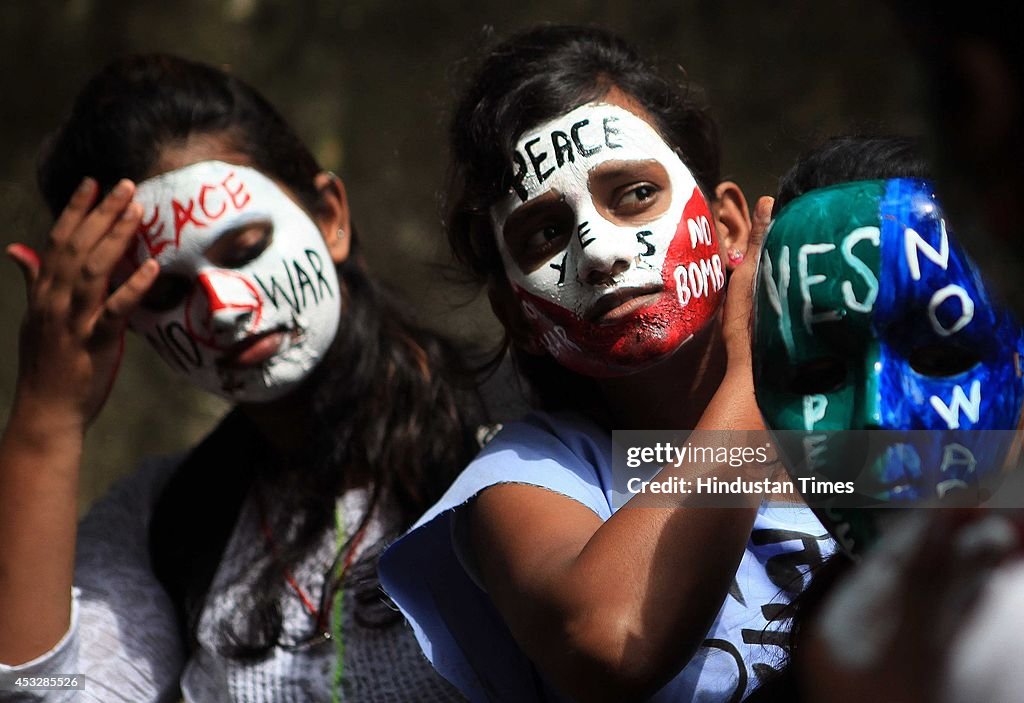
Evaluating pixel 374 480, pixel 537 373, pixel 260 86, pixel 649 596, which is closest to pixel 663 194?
pixel 537 373

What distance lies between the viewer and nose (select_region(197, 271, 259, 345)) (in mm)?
1684

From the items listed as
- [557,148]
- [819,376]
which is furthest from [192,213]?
[819,376]

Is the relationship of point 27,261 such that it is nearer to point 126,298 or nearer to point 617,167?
point 126,298

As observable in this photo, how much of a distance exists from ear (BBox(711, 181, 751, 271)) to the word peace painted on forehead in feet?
0.57

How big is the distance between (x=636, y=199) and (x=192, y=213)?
636 millimetres

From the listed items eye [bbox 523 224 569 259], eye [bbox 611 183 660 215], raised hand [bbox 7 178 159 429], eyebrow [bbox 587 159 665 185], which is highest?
eyebrow [bbox 587 159 665 185]

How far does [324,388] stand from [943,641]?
4.21 ft

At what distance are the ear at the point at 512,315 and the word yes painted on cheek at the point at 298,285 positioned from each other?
0.30 metres

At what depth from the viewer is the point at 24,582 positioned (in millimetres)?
1617

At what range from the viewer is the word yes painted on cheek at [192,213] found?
1.72m

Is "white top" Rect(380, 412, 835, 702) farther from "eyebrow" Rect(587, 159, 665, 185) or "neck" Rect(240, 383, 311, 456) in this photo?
"neck" Rect(240, 383, 311, 456)

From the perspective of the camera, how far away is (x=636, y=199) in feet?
4.66

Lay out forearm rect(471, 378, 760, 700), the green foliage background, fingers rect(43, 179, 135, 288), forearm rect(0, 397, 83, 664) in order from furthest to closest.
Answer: the green foliage background < fingers rect(43, 179, 135, 288) < forearm rect(0, 397, 83, 664) < forearm rect(471, 378, 760, 700)

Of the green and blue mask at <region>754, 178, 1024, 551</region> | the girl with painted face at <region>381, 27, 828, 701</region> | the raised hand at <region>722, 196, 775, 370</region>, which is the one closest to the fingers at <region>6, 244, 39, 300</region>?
the girl with painted face at <region>381, 27, 828, 701</region>
